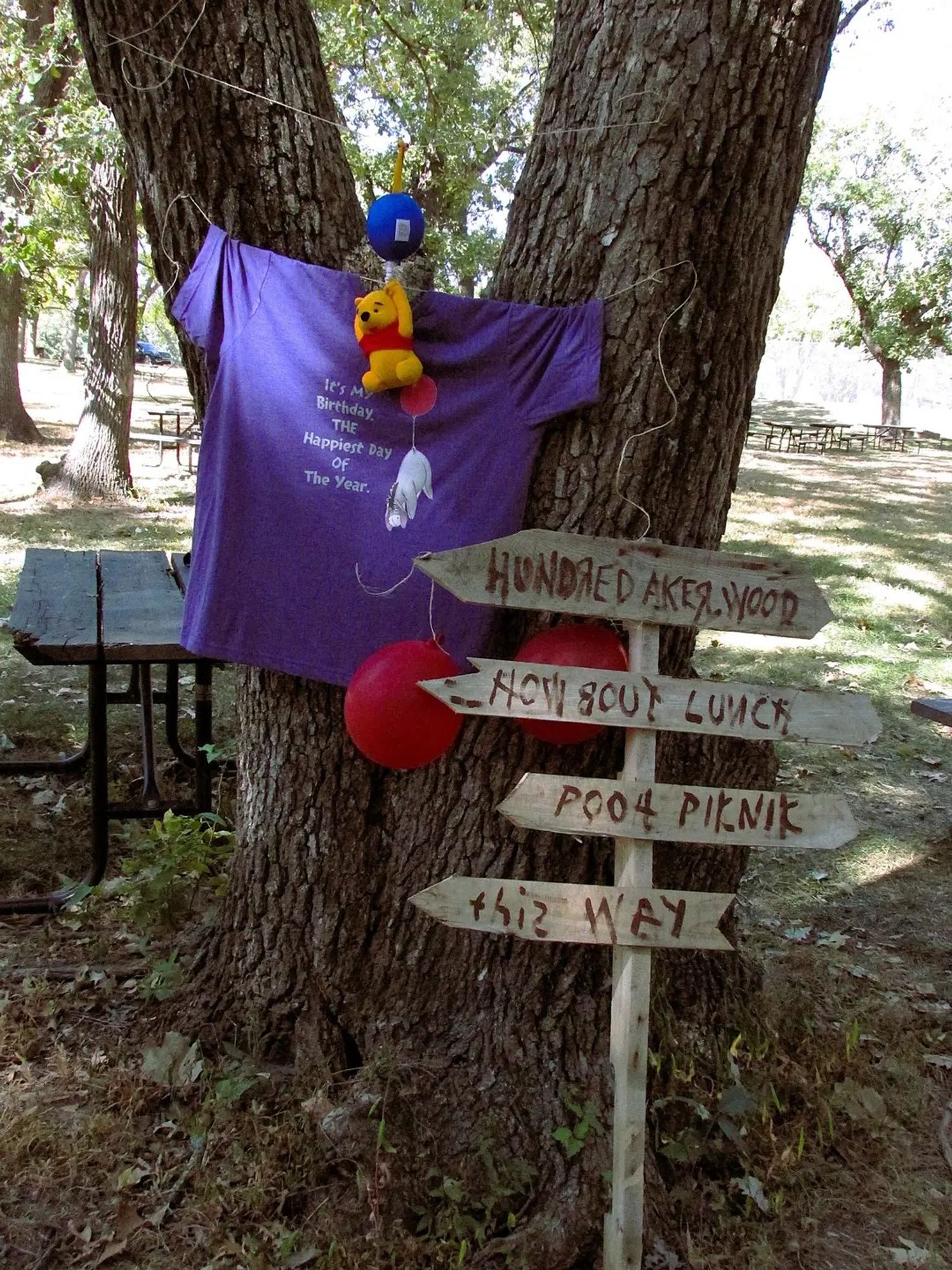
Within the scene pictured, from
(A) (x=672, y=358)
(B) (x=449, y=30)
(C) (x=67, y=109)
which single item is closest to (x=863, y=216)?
(B) (x=449, y=30)

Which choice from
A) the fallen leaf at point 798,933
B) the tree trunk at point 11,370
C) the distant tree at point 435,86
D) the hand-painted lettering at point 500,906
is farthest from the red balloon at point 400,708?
the tree trunk at point 11,370

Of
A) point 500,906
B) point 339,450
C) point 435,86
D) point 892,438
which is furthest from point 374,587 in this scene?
point 892,438

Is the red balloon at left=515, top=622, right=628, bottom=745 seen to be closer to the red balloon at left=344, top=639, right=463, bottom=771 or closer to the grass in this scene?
the red balloon at left=344, top=639, right=463, bottom=771

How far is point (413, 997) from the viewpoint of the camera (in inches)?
107

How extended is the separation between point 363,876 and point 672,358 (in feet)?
4.97

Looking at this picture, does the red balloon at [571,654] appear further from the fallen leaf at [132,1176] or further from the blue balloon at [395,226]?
the fallen leaf at [132,1176]

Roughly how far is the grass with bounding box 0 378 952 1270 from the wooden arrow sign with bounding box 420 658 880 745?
1083 millimetres

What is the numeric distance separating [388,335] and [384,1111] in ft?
5.94

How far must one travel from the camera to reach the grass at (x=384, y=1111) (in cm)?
243

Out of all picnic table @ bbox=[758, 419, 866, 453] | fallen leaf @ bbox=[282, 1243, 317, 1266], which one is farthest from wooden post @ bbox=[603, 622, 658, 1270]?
picnic table @ bbox=[758, 419, 866, 453]

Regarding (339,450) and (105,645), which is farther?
(105,645)

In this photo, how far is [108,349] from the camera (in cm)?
1109

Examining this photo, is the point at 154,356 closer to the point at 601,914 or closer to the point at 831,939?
the point at 831,939

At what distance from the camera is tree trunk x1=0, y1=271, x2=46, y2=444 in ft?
45.9
